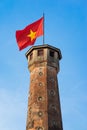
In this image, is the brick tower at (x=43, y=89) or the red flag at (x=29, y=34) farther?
the red flag at (x=29, y=34)

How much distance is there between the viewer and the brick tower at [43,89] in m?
40.7

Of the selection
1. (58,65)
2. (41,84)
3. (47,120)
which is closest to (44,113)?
(47,120)

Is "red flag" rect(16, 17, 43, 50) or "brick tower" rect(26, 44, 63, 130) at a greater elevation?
"red flag" rect(16, 17, 43, 50)

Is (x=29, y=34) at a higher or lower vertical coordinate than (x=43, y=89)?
higher

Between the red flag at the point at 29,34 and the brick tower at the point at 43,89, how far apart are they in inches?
106

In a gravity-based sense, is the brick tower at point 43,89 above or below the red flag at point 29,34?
below

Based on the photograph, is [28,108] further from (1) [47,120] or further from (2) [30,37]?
(2) [30,37]

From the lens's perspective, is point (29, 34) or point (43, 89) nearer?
point (43, 89)

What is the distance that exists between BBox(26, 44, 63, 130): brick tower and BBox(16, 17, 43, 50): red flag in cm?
270

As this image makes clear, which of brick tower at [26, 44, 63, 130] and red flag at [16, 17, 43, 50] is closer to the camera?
brick tower at [26, 44, 63, 130]

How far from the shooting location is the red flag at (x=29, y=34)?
149 feet

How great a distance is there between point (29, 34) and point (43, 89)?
898cm

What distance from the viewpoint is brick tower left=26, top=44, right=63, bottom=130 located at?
133ft

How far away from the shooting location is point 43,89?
43.4m
